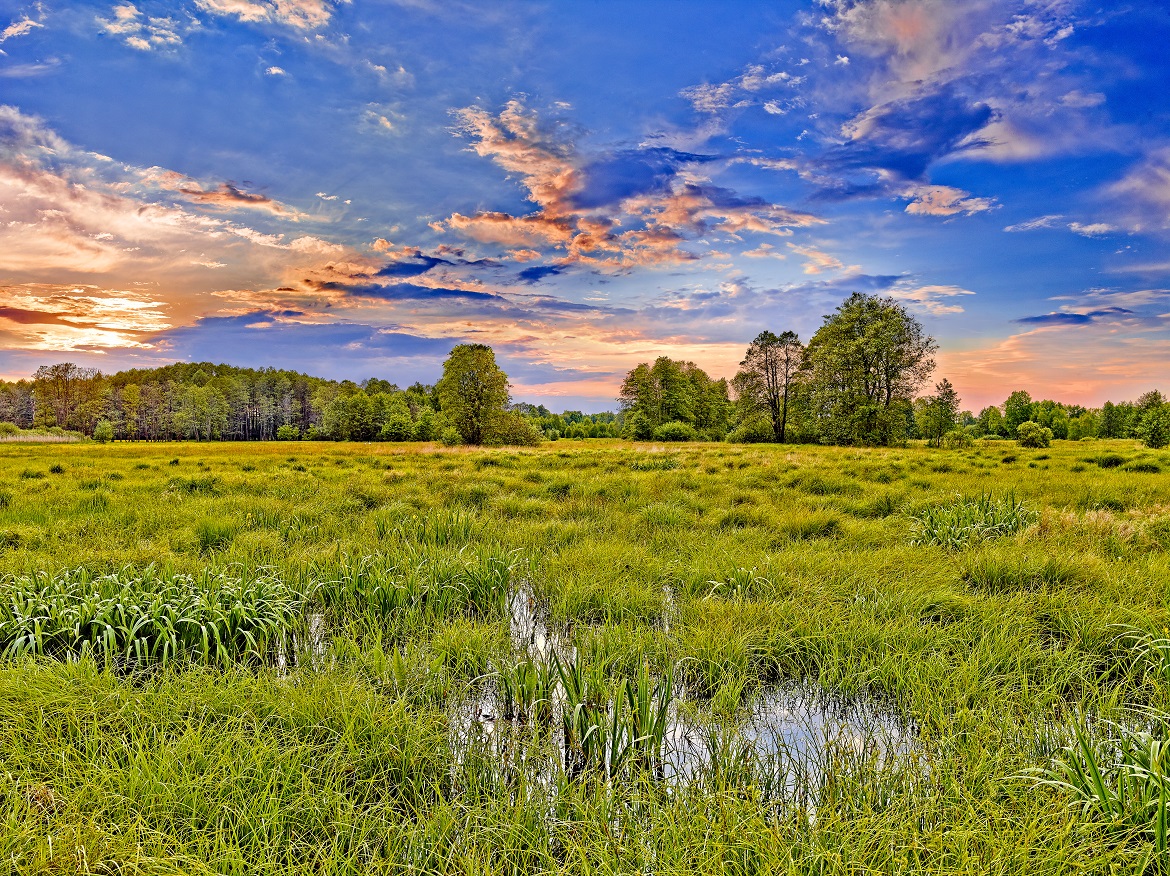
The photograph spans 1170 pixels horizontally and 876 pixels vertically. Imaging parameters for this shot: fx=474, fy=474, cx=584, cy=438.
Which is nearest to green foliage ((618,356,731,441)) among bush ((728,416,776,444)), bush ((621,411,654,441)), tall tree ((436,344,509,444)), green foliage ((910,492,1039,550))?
bush ((621,411,654,441))

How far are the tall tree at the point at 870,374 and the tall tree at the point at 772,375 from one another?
7779mm

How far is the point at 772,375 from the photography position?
5091 centimetres

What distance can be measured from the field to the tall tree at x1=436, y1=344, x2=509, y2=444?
3663 centimetres

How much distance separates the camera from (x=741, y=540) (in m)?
7.23

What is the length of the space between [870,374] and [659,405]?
26805 mm

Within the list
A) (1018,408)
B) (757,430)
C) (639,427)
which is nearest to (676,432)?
(639,427)

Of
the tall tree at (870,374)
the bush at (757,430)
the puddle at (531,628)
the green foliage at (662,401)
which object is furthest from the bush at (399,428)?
the puddle at (531,628)

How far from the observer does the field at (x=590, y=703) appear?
2.08m

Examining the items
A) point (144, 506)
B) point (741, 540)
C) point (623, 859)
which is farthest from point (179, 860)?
point (144, 506)

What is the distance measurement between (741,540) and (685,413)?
56.0 m

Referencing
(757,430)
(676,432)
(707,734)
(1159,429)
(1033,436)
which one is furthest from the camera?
(676,432)

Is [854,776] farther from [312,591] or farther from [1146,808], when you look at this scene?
[312,591]

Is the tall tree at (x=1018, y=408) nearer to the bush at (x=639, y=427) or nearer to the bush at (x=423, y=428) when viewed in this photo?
the bush at (x=639, y=427)

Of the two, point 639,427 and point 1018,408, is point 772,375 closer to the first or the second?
point 639,427
